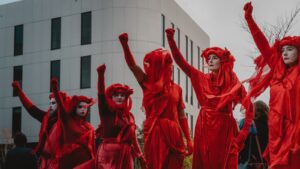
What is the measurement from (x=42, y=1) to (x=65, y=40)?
3.41 m

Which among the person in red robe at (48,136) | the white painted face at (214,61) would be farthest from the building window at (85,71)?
the white painted face at (214,61)

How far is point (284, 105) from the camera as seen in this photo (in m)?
6.36

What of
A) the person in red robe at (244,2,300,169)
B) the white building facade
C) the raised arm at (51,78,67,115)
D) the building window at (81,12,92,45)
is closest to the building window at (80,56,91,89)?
the white building facade

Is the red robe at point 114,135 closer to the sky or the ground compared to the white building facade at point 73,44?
closer to the ground

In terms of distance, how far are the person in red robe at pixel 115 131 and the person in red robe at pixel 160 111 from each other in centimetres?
34

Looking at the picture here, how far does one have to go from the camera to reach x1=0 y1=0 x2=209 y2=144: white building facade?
3200 cm

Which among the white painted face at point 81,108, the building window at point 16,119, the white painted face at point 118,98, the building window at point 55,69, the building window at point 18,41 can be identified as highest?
the building window at point 18,41

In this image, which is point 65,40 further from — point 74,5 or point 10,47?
point 10,47

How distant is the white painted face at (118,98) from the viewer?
27.8 feet

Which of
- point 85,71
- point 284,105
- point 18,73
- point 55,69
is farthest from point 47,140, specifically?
point 18,73

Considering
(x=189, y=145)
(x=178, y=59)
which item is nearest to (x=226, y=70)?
(x=178, y=59)

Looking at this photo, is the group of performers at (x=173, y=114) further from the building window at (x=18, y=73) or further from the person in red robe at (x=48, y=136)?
the building window at (x=18, y=73)

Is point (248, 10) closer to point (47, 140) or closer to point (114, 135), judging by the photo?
point (114, 135)

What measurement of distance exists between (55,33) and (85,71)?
360 cm
